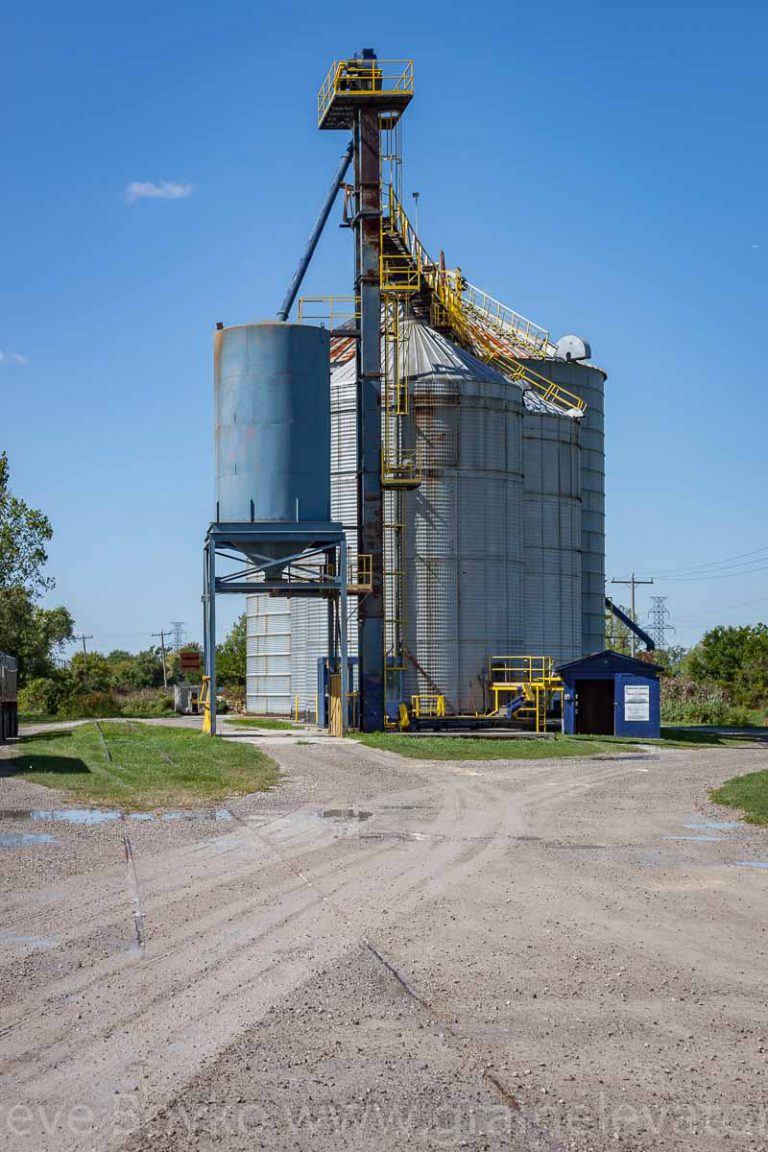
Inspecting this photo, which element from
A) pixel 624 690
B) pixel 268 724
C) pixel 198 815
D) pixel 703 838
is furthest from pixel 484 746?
pixel 703 838

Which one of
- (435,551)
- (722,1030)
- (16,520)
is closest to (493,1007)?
(722,1030)

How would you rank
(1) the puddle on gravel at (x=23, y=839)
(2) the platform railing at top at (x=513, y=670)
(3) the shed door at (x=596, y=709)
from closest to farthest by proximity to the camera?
(1) the puddle on gravel at (x=23, y=839) → (3) the shed door at (x=596, y=709) → (2) the platform railing at top at (x=513, y=670)

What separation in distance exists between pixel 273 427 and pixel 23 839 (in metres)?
25.5

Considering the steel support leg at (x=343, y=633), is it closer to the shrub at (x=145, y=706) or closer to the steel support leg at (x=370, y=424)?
the steel support leg at (x=370, y=424)

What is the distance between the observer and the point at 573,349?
210ft

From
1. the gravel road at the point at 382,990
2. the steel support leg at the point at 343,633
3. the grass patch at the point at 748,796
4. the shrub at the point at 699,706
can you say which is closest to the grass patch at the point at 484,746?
the steel support leg at the point at 343,633

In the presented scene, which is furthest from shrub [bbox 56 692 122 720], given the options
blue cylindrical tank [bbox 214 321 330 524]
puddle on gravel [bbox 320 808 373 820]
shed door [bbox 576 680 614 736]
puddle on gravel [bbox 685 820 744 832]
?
puddle on gravel [bbox 685 820 744 832]

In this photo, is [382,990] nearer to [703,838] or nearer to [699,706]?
[703,838]

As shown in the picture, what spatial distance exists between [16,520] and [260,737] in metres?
34.1

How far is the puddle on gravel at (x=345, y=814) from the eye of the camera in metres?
19.6

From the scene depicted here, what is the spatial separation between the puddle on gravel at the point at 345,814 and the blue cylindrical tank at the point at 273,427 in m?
20.7

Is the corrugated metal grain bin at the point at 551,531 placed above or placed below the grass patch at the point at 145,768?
above

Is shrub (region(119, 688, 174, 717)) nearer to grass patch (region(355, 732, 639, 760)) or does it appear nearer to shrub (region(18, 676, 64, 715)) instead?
shrub (region(18, 676, 64, 715))

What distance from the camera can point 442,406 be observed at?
46.8 meters
